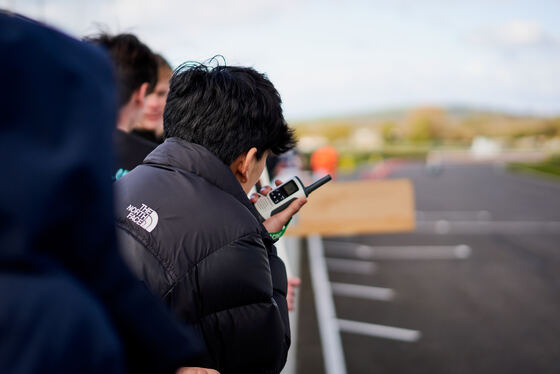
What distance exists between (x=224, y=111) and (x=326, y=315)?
4683 millimetres

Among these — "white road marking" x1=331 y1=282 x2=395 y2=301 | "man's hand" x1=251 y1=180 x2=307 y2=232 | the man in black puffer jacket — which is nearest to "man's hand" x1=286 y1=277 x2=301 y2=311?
"man's hand" x1=251 y1=180 x2=307 y2=232

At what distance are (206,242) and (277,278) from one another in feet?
0.94

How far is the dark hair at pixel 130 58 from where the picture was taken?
2318mm

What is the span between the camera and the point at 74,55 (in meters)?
0.53

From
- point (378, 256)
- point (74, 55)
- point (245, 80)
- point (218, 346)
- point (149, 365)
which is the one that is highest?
point (74, 55)

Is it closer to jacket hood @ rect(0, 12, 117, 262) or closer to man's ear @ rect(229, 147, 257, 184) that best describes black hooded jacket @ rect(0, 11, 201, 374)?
jacket hood @ rect(0, 12, 117, 262)

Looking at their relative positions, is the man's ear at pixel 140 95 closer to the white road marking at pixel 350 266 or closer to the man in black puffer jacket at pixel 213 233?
the man in black puffer jacket at pixel 213 233

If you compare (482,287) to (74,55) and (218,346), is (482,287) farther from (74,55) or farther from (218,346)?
(74,55)

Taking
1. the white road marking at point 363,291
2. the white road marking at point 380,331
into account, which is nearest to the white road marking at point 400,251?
the white road marking at point 363,291

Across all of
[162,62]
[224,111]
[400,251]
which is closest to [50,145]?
[224,111]

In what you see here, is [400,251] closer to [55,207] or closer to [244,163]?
[244,163]

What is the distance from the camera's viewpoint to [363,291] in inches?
267

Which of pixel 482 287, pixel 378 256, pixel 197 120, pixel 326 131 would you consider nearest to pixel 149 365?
pixel 197 120

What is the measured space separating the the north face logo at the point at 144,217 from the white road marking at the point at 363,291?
560 cm
